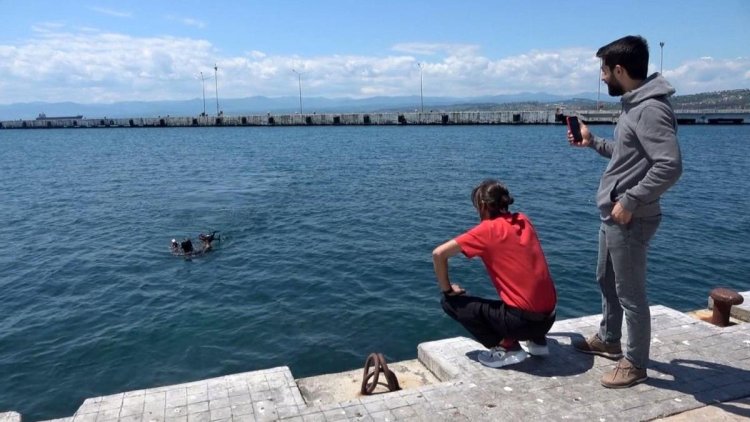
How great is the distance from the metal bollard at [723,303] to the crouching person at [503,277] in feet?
9.20

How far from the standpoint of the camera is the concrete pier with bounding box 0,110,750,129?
320 feet

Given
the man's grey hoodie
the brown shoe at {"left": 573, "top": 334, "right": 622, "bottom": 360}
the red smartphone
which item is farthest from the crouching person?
the red smartphone

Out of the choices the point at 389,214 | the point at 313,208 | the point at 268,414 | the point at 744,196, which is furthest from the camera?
the point at 744,196

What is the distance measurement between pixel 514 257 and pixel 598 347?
164 cm

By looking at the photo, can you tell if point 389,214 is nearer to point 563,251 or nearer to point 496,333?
point 563,251

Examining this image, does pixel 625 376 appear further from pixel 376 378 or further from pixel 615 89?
pixel 615 89

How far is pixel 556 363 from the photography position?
5.69 metres

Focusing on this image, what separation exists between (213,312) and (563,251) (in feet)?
32.2

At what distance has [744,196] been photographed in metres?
25.8

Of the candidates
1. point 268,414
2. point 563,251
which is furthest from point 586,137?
point 563,251

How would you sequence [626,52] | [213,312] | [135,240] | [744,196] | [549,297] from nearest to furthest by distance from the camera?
[626,52]
[549,297]
[213,312]
[135,240]
[744,196]

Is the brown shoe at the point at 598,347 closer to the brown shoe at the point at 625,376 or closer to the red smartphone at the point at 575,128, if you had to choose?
the brown shoe at the point at 625,376

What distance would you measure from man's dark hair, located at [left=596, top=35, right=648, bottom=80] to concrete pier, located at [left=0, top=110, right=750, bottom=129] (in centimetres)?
9000

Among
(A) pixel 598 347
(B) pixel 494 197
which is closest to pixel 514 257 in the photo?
(B) pixel 494 197
